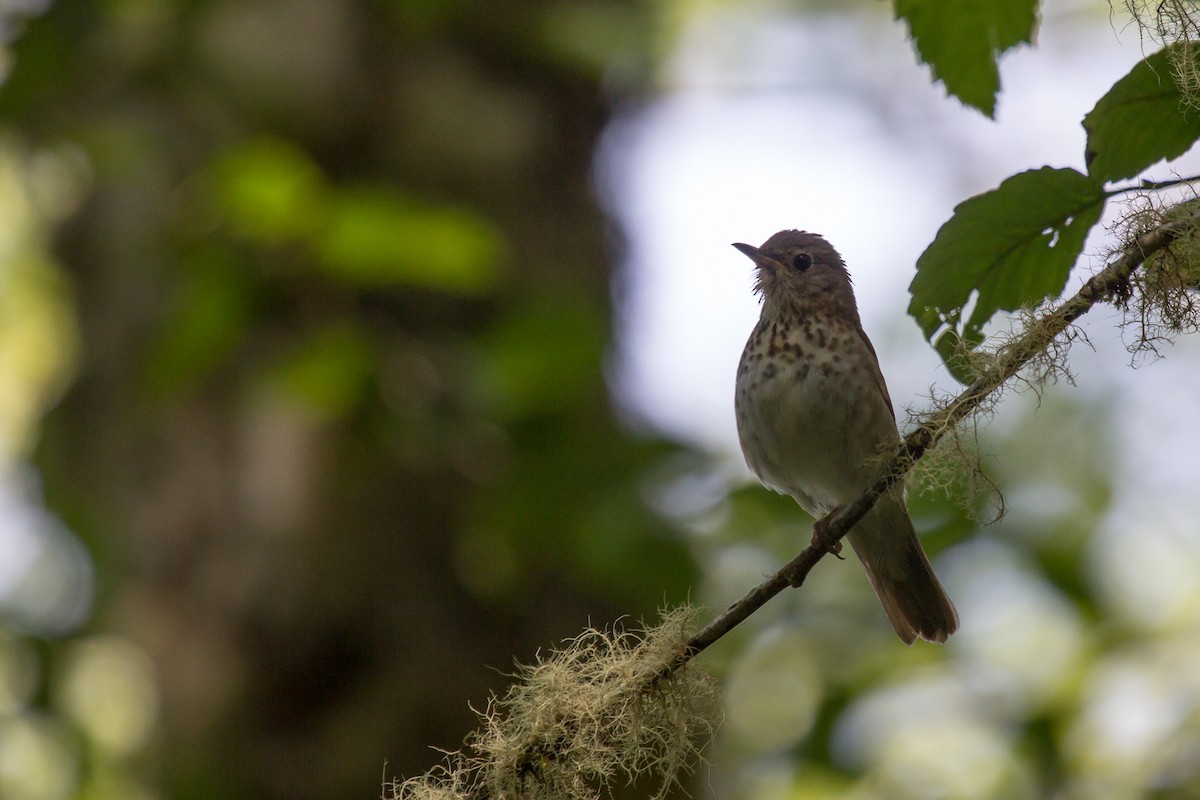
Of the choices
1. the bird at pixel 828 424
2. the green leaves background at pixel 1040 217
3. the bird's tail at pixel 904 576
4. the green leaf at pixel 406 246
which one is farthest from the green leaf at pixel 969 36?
the green leaf at pixel 406 246

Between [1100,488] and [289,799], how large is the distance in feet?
15.2

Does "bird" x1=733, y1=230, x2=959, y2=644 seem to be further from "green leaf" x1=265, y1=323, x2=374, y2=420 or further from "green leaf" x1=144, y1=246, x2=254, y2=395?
"green leaf" x1=144, y1=246, x2=254, y2=395

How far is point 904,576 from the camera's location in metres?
3.80

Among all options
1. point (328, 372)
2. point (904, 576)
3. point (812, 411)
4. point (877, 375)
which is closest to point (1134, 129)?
point (812, 411)

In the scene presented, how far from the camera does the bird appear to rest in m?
3.60

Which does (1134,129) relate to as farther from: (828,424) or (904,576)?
(904,576)

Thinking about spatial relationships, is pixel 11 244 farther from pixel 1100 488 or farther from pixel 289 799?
pixel 1100 488

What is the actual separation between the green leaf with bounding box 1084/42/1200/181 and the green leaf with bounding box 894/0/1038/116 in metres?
0.17

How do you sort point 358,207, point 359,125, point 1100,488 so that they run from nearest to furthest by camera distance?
point 358,207
point 359,125
point 1100,488

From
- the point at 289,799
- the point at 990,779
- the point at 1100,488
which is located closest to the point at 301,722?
the point at 289,799

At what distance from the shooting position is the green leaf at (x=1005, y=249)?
1.49m

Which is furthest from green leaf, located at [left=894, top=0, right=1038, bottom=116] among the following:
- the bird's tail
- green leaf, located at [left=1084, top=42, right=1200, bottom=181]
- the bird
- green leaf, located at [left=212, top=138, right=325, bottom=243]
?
green leaf, located at [left=212, top=138, right=325, bottom=243]

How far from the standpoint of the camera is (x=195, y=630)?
4.86m

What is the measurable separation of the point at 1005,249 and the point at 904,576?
7.87 ft
